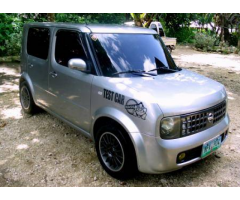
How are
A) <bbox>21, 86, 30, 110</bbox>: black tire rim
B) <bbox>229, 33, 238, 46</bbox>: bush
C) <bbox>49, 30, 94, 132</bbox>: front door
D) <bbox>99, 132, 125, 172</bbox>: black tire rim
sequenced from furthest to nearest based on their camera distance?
<bbox>229, 33, 238, 46</bbox>: bush
<bbox>21, 86, 30, 110</bbox>: black tire rim
<bbox>49, 30, 94, 132</bbox>: front door
<bbox>99, 132, 125, 172</bbox>: black tire rim

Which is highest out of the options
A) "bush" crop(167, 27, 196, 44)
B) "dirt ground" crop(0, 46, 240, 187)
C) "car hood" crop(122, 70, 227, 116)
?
"bush" crop(167, 27, 196, 44)

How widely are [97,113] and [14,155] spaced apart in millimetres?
1519

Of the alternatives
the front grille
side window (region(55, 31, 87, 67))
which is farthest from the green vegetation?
the front grille

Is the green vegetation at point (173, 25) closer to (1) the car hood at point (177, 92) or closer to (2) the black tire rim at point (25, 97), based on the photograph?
(2) the black tire rim at point (25, 97)

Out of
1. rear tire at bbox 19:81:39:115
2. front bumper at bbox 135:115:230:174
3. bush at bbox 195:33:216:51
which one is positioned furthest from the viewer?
bush at bbox 195:33:216:51

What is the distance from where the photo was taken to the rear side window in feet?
13.3

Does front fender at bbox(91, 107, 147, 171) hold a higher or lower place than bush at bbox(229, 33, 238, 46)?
lower

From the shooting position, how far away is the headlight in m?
2.47

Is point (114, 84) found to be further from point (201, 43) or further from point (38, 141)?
point (201, 43)

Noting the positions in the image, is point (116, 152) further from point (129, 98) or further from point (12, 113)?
point (12, 113)

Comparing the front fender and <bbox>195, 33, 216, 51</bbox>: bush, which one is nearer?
the front fender

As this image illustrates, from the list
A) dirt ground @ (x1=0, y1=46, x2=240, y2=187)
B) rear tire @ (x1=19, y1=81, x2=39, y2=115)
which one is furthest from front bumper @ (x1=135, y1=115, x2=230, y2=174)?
rear tire @ (x1=19, y1=81, x2=39, y2=115)

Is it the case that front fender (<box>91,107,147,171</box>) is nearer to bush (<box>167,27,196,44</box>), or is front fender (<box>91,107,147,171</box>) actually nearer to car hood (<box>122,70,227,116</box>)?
car hood (<box>122,70,227,116</box>)

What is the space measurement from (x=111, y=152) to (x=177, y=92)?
42.9 inches
